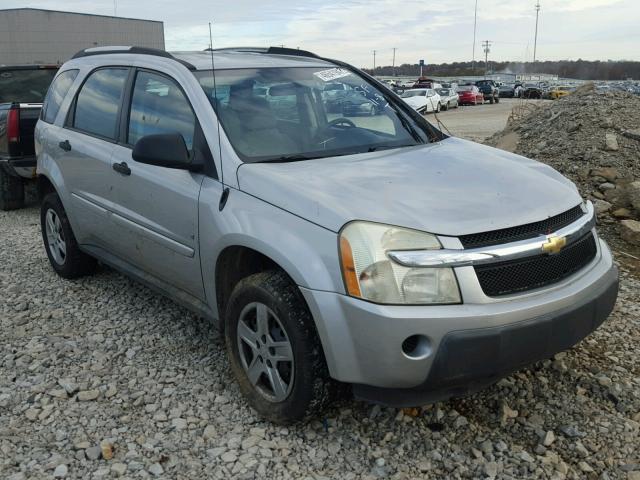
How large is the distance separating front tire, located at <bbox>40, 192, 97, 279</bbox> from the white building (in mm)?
58543

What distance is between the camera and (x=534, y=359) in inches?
109

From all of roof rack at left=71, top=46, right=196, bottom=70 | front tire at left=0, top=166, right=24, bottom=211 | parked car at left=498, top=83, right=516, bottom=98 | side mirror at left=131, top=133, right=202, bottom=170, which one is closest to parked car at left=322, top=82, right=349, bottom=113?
roof rack at left=71, top=46, right=196, bottom=70

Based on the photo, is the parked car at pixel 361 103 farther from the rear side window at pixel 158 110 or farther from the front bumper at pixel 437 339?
the front bumper at pixel 437 339

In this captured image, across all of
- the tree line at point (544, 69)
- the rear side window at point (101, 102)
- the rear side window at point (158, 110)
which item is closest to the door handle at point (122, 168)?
the rear side window at point (158, 110)

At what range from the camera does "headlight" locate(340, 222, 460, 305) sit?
8.52 feet

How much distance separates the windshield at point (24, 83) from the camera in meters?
9.28

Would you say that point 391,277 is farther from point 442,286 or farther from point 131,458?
point 131,458

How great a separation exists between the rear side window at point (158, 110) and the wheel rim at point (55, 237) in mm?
1574

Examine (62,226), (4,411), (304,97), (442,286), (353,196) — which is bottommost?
(4,411)

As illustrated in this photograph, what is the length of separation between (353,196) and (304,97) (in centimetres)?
131

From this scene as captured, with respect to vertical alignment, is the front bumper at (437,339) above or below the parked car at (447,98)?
above

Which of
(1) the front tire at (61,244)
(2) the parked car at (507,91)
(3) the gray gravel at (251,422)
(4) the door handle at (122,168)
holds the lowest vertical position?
(2) the parked car at (507,91)

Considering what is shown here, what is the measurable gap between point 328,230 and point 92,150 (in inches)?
95.5

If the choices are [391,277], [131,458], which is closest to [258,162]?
[391,277]
